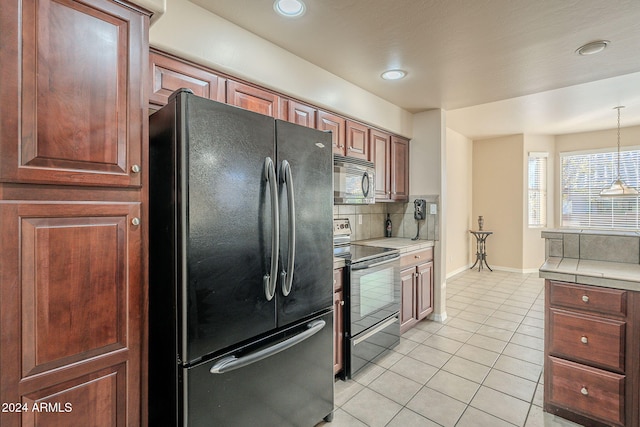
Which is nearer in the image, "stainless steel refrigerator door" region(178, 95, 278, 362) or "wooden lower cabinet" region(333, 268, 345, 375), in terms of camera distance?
"stainless steel refrigerator door" region(178, 95, 278, 362)

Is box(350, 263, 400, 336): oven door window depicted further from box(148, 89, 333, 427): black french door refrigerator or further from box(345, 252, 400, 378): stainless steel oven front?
box(148, 89, 333, 427): black french door refrigerator

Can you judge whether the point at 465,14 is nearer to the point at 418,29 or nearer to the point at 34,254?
the point at 418,29

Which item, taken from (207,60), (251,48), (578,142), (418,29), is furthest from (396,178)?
(578,142)

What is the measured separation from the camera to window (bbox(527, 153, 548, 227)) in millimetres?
5898

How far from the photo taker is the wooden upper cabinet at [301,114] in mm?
2301

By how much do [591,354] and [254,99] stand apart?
2.58 metres

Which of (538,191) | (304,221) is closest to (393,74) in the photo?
(304,221)

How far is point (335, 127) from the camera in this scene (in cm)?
271

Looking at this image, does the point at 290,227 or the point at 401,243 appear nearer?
the point at 290,227

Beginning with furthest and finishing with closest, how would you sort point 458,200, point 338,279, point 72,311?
point 458,200 < point 338,279 < point 72,311

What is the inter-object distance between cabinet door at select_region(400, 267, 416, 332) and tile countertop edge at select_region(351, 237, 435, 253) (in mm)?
222

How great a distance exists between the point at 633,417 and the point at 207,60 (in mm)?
3078

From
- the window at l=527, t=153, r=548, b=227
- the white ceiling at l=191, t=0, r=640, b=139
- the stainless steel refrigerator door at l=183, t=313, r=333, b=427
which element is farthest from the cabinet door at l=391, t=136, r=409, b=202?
the window at l=527, t=153, r=548, b=227

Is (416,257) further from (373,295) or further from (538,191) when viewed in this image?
(538,191)
